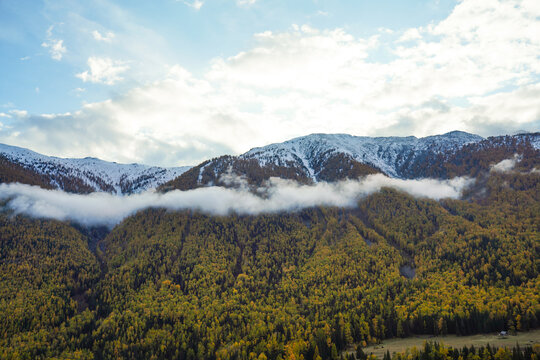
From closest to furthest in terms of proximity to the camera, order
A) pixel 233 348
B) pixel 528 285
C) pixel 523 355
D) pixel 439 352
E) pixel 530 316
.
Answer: pixel 523 355 → pixel 439 352 → pixel 530 316 → pixel 233 348 → pixel 528 285

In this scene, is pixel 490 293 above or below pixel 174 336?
above

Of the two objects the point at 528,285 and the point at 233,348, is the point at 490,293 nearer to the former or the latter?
the point at 528,285

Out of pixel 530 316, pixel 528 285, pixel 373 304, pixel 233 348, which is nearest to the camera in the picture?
pixel 530 316

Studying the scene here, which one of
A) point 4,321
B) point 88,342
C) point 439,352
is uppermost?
point 439,352

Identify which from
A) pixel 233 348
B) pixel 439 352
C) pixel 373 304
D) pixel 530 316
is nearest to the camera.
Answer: pixel 439 352

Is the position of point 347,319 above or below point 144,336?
above

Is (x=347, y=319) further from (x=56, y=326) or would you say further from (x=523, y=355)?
(x=56, y=326)

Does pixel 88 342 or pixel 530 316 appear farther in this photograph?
pixel 88 342

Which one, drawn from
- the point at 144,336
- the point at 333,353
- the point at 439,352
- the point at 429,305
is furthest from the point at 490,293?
the point at 144,336

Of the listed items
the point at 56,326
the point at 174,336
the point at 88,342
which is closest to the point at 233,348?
the point at 174,336

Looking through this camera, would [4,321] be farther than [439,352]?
Yes
